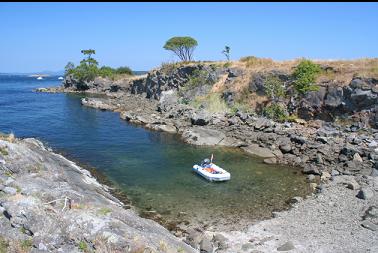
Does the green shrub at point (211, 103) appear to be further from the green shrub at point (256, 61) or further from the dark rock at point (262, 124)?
the dark rock at point (262, 124)

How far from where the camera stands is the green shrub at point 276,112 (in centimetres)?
5309

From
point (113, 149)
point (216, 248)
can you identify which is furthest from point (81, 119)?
point (216, 248)

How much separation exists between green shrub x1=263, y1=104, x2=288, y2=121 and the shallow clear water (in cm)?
1316

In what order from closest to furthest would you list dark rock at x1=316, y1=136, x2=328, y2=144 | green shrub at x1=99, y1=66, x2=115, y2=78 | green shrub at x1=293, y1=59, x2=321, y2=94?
1. dark rock at x1=316, y1=136, x2=328, y2=144
2. green shrub at x1=293, y1=59, x2=321, y2=94
3. green shrub at x1=99, y1=66, x2=115, y2=78

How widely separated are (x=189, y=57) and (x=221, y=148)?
61533mm

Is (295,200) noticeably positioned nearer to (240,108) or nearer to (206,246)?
(206,246)

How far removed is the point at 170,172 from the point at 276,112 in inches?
946

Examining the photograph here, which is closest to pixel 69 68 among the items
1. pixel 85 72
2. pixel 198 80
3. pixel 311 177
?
pixel 85 72

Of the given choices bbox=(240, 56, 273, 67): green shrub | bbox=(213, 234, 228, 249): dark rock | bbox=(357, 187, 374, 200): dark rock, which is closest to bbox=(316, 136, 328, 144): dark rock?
bbox=(357, 187, 374, 200): dark rock

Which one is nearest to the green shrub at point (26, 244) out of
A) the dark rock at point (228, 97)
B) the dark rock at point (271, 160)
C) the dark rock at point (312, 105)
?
the dark rock at point (271, 160)

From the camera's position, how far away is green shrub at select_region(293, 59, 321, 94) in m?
52.3

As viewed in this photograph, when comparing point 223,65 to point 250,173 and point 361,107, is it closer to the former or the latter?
point 361,107

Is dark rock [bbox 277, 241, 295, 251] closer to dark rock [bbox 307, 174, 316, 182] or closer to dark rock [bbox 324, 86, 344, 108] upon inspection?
dark rock [bbox 307, 174, 316, 182]

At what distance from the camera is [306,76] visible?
5266 centimetres
